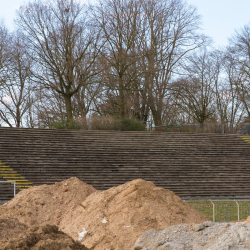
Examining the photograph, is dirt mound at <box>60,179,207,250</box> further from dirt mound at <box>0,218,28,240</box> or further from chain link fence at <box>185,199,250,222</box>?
chain link fence at <box>185,199,250,222</box>

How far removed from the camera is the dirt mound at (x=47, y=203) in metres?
7.83

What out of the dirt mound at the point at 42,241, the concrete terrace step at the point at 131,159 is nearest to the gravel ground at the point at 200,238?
the dirt mound at the point at 42,241

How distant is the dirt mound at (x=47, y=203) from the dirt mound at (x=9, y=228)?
2.09 metres

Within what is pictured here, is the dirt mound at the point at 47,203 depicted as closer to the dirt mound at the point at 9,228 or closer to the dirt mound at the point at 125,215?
the dirt mound at the point at 125,215

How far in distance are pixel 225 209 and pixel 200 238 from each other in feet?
15.7

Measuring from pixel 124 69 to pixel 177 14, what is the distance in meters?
9.42

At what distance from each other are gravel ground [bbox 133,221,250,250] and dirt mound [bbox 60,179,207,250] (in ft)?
4.00

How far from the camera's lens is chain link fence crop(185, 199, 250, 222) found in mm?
8604

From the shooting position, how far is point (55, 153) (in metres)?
19.2

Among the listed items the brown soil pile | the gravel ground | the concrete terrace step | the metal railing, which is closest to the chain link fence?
the brown soil pile

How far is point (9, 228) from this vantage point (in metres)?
5.42

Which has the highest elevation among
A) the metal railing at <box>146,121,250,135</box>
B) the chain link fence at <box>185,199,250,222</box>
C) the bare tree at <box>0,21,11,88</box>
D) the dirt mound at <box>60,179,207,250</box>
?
the bare tree at <box>0,21,11,88</box>

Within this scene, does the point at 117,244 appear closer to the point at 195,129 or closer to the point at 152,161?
the point at 152,161

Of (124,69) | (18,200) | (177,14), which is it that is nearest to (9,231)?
(18,200)
